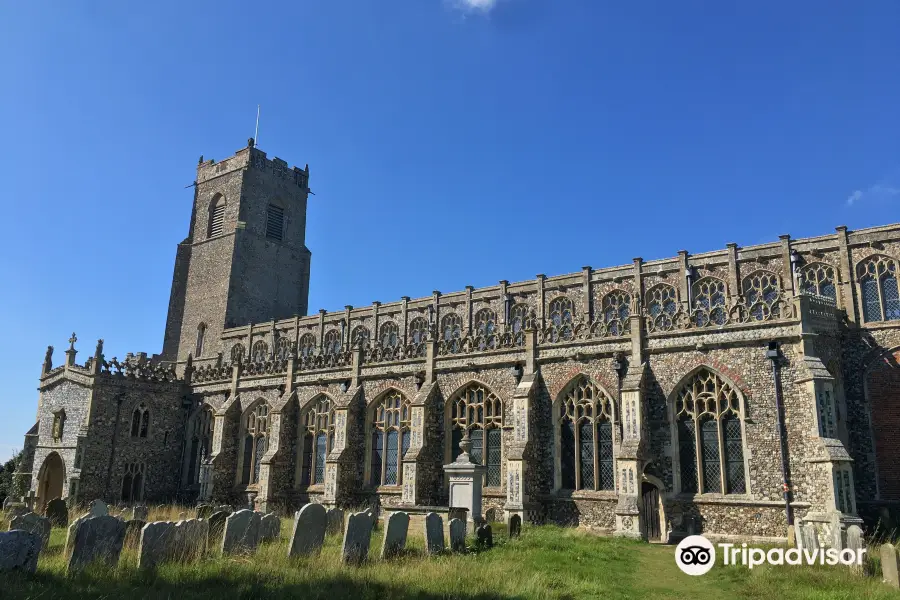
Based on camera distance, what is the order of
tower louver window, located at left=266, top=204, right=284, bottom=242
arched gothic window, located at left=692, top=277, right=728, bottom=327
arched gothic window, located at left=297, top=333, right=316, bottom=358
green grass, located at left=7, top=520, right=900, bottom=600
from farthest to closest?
tower louver window, located at left=266, top=204, right=284, bottom=242 → arched gothic window, located at left=297, top=333, right=316, bottom=358 → arched gothic window, located at left=692, top=277, right=728, bottom=327 → green grass, located at left=7, top=520, right=900, bottom=600

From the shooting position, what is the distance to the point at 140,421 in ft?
109

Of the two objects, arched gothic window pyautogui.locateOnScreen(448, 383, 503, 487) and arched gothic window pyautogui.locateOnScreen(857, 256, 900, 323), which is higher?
arched gothic window pyautogui.locateOnScreen(857, 256, 900, 323)

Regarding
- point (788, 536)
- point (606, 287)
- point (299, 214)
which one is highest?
point (299, 214)

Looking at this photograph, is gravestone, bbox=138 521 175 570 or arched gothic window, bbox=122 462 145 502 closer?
gravestone, bbox=138 521 175 570

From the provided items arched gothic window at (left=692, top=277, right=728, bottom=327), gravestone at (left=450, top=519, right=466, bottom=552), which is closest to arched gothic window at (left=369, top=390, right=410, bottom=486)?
gravestone at (left=450, top=519, right=466, bottom=552)

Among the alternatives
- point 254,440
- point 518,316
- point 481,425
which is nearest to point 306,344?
point 254,440

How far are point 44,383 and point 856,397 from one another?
36395 mm

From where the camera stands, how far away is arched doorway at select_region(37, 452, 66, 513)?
3281 centimetres

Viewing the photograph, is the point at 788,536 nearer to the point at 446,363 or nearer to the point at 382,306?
the point at 446,363

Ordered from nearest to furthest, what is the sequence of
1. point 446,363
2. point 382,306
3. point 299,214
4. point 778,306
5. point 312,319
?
point 778,306 < point 446,363 < point 382,306 < point 312,319 < point 299,214

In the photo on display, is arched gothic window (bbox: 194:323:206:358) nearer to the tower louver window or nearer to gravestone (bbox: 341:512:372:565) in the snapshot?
the tower louver window

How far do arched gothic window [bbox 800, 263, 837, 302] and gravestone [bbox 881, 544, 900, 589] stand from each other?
1750cm

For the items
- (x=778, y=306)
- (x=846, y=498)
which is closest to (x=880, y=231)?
(x=778, y=306)

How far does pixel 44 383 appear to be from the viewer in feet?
114
